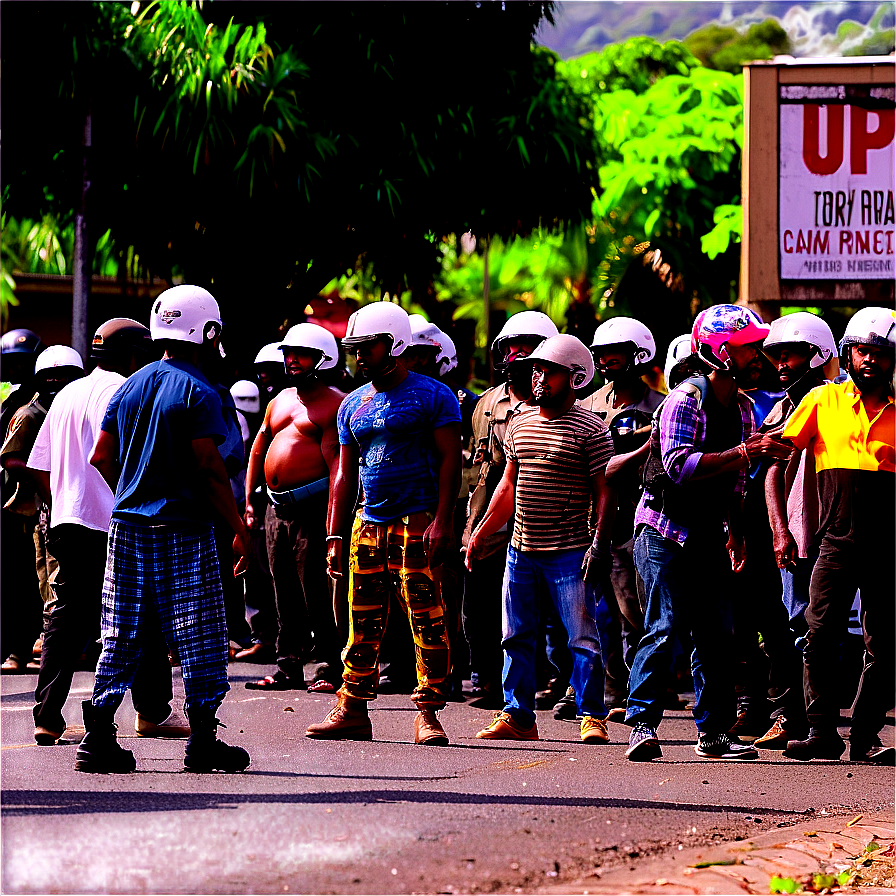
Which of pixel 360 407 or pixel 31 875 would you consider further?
pixel 360 407

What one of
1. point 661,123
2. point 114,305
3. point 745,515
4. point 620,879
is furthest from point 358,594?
point 114,305

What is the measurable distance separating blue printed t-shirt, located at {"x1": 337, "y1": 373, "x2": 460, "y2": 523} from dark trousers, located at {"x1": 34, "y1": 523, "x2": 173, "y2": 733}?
1320mm

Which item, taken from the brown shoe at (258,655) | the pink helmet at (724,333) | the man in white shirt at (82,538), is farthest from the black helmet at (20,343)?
the pink helmet at (724,333)

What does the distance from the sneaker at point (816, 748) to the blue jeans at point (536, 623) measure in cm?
96

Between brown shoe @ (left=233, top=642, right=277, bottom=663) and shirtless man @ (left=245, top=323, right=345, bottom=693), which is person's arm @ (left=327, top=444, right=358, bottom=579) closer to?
shirtless man @ (left=245, top=323, right=345, bottom=693)

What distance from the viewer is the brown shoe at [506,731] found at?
26.8 ft

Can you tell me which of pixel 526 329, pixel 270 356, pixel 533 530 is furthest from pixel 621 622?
pixel 270 356

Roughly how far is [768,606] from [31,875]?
473cm

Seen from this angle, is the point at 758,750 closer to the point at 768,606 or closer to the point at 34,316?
the point at 768,606

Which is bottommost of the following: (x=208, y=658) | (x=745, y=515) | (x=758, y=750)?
(x=758, y=750)

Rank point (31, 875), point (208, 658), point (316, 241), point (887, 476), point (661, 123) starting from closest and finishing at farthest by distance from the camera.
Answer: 1. point (31, 875)
2. point (208, 658)
3. point (887, 476)
4. point (316, 241)
5. point (661, 123)

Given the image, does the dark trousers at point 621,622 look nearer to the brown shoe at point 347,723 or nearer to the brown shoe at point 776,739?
the brown shoe at point 776,739

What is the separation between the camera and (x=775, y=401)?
9172 mm

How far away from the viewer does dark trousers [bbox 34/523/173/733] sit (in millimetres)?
7691
